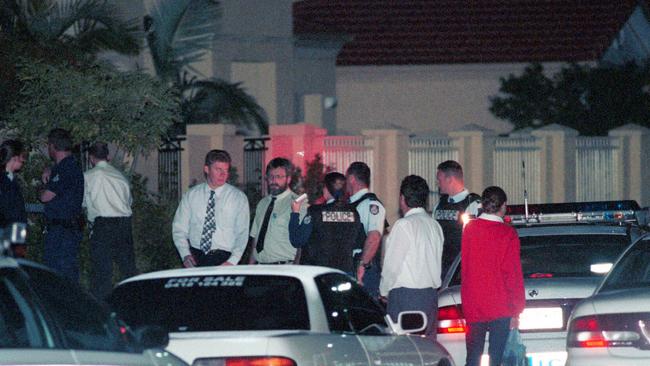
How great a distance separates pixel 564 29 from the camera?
3669cm

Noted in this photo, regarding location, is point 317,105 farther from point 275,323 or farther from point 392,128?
point 275,323

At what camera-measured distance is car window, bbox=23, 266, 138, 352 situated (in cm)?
602

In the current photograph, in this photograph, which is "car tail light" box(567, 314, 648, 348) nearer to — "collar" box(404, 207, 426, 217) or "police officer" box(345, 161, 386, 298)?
"collar" box(404, 207, 426, 217)

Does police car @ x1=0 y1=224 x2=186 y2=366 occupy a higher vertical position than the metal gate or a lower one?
lower

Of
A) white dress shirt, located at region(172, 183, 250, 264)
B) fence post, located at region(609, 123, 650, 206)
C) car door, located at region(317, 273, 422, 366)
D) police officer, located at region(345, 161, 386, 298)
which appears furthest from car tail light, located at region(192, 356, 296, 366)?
fence post, located at region(609, 123, 650, 206)

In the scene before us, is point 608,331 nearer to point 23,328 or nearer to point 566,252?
point 566,252

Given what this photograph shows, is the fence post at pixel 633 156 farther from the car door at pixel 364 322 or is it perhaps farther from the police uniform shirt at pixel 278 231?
the car door at pixel 364 322

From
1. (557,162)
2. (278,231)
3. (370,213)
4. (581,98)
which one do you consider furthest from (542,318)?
(581,98)

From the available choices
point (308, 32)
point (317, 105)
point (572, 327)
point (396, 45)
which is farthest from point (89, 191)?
point (396, 45)

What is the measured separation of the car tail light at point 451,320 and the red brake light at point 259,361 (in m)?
3.91

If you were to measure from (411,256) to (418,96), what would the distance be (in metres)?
26.6

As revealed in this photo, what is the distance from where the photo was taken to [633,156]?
28422 mm

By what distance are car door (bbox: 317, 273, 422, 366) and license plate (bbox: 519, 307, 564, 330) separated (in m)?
1.97

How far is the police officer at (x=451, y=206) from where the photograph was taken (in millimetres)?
12992
